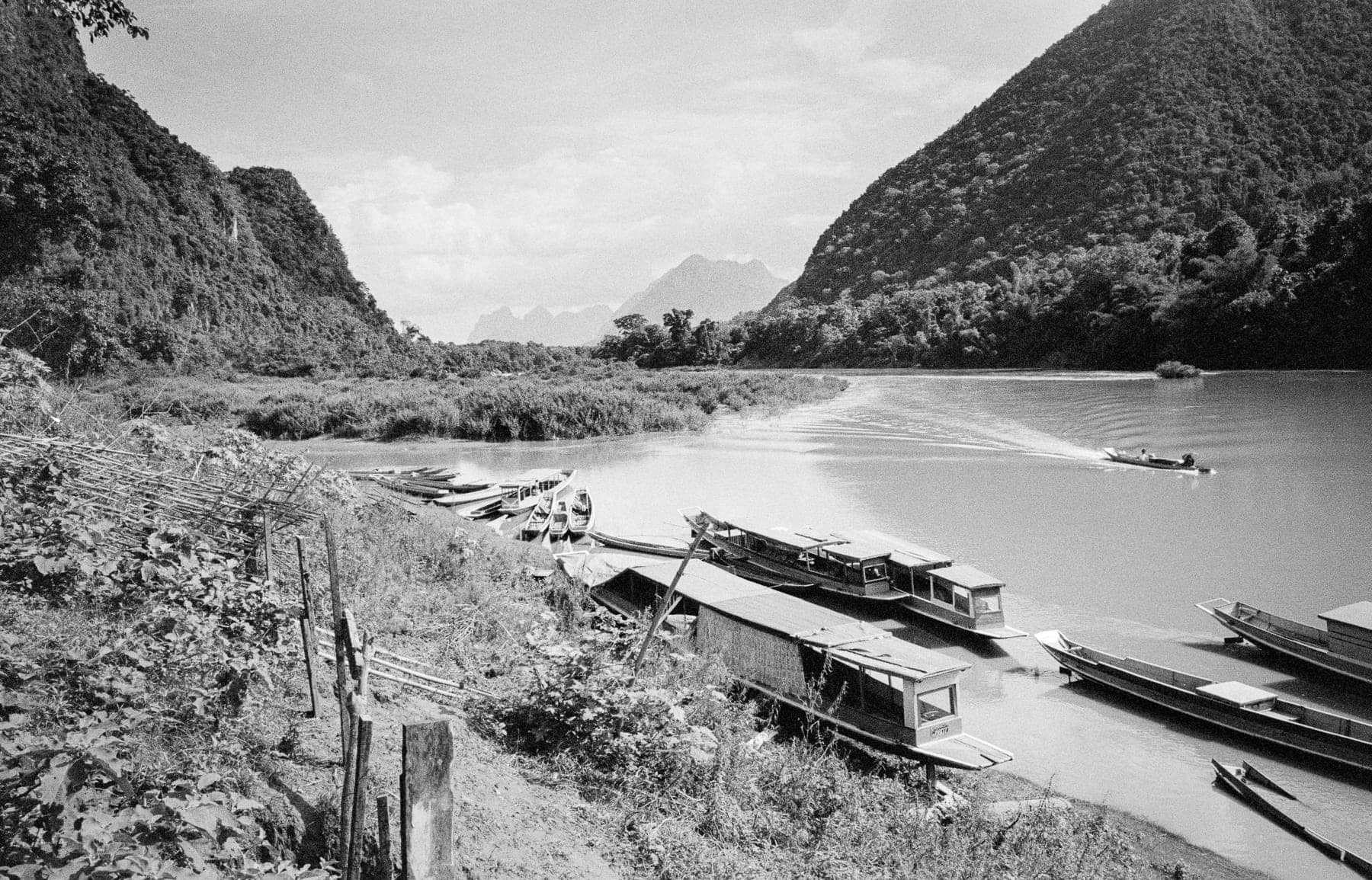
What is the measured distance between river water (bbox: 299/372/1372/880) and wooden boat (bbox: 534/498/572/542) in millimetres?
1149

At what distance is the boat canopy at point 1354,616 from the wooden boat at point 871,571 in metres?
3.81

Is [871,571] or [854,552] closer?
[871,571]

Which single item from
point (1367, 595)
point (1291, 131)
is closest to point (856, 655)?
point (1367, 595)

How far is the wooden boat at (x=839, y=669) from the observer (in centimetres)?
845

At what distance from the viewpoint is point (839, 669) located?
30.5ft

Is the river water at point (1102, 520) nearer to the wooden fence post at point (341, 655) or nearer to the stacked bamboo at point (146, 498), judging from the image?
the wooden fence post at point (341, 655)

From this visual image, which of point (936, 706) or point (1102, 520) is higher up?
point (936, 706)

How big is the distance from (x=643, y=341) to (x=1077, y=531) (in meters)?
74.3

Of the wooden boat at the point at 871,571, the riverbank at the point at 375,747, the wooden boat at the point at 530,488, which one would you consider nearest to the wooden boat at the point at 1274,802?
the riverbank at the point at 375,747

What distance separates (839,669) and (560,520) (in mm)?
10641

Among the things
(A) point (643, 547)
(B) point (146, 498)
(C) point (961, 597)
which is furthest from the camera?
(A) point (643, 547)

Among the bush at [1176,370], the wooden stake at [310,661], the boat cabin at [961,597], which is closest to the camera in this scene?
the wooden stake at [310,661]

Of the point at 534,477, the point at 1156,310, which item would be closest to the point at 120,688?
the point at 534,477

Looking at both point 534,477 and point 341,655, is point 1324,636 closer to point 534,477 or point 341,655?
point 341,655
